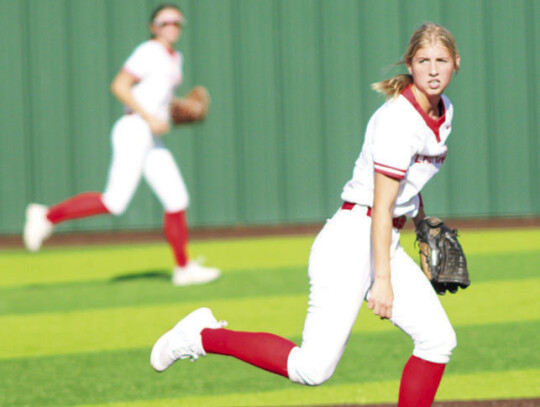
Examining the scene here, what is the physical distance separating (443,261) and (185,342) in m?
1.19

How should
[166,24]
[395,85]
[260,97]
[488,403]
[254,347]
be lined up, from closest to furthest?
1. [395,85]
2. [254,347]
3. [488,403]
4. [166,24]
5. [260,97]

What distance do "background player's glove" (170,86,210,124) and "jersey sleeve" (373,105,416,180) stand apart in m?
4.76

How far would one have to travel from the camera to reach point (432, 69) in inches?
146

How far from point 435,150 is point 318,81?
29.9 feet

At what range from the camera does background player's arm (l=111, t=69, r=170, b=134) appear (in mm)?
7844

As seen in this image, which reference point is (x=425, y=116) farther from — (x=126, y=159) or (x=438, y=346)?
(x=126, y=159)

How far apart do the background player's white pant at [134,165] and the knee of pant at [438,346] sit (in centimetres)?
437

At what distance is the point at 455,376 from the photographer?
5215mm

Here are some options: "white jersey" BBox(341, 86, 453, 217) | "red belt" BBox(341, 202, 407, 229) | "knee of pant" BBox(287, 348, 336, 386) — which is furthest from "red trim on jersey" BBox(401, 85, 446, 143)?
"knee of pant" BBox(287, 348, 336, 386)

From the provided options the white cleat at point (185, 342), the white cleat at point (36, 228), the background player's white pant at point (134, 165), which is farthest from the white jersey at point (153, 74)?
the white cleat at point (185, 342)

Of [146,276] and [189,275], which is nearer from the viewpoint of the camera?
[189,275]

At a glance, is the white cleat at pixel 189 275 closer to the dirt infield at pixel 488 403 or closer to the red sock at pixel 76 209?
the red sock at pixel 76 209

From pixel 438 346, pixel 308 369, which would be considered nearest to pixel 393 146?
pixel 438 346

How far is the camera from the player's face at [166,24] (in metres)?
8.01
